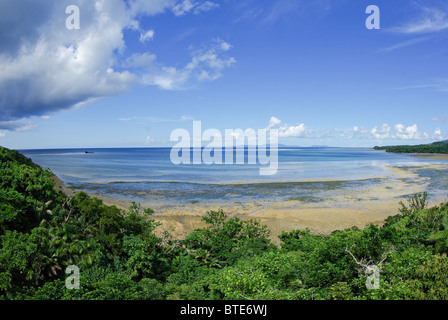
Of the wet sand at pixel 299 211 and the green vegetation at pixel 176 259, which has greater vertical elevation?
the green vegetation at pixel 176 259

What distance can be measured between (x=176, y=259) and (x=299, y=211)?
15871 millimetres

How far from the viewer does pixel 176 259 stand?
43.6 ft

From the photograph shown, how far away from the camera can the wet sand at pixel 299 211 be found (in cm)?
2230

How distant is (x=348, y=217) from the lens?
80.5 ft

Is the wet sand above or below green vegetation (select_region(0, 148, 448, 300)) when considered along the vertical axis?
below

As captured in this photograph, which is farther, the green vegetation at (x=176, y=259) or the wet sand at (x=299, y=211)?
the wet sand at (x=299, y=211)

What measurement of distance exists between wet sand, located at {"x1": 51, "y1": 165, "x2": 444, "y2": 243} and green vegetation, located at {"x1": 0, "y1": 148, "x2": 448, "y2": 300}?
7.15m

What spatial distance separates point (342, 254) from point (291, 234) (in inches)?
243

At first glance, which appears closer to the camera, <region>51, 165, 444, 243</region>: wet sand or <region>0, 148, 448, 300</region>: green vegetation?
<region>0, 148, 448, 300</region>: green vegetation

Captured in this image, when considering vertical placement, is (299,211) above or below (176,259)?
below

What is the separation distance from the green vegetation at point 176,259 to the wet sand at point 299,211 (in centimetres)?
715

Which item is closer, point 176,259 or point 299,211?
point 176,259

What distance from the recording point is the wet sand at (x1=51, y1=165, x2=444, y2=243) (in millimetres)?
22297
